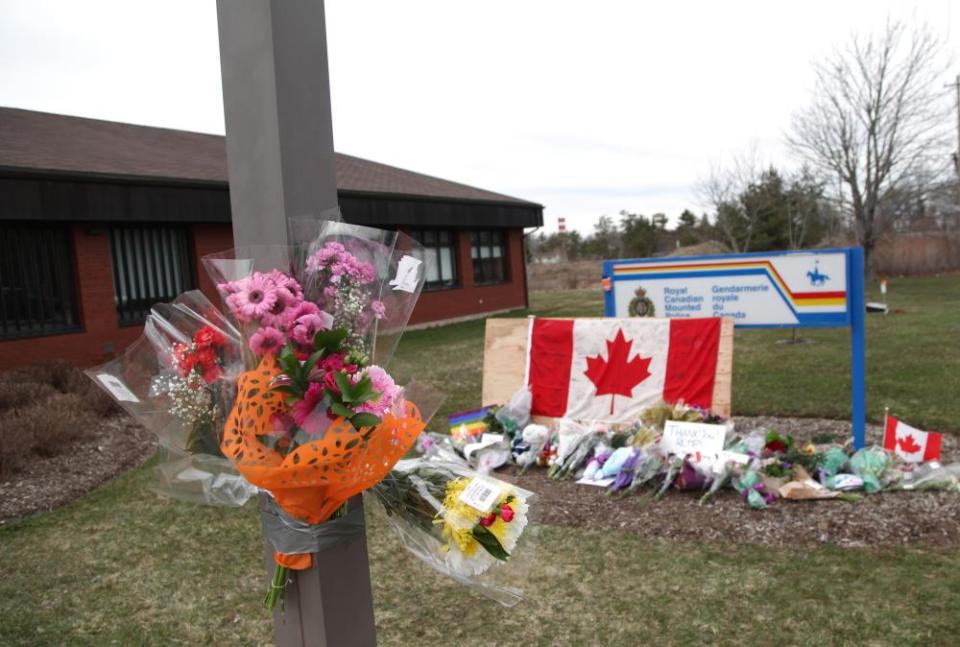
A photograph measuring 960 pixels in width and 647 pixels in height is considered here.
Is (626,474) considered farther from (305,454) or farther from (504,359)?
(305,454)

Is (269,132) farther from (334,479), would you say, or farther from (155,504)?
(155,504)

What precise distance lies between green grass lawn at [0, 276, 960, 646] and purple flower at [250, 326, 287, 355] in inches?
67.2

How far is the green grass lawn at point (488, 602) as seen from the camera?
3.80m

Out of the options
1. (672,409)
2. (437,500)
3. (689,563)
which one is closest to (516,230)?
(672,409)

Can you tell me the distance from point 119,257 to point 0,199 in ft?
9.09

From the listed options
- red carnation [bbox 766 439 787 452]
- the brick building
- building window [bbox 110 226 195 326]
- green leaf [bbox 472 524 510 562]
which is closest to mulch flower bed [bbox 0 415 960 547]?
red carnation [bbox 766 439 787 452]

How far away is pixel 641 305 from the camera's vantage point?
26.4ft

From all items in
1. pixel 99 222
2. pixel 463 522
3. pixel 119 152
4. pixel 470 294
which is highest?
pixel 119 152

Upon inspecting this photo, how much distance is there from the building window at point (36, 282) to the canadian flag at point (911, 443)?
41.7ft

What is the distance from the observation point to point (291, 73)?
6.29 ft

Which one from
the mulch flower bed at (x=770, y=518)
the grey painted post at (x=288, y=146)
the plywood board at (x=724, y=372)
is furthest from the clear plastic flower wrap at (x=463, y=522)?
the plywood board at (x=724, y=372)

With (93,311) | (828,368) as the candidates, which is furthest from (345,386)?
(93,311)

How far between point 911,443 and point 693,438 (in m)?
1.81

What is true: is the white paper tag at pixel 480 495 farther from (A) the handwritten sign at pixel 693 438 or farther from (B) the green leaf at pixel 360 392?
(A) the handwritten sign at pixel 693 438
